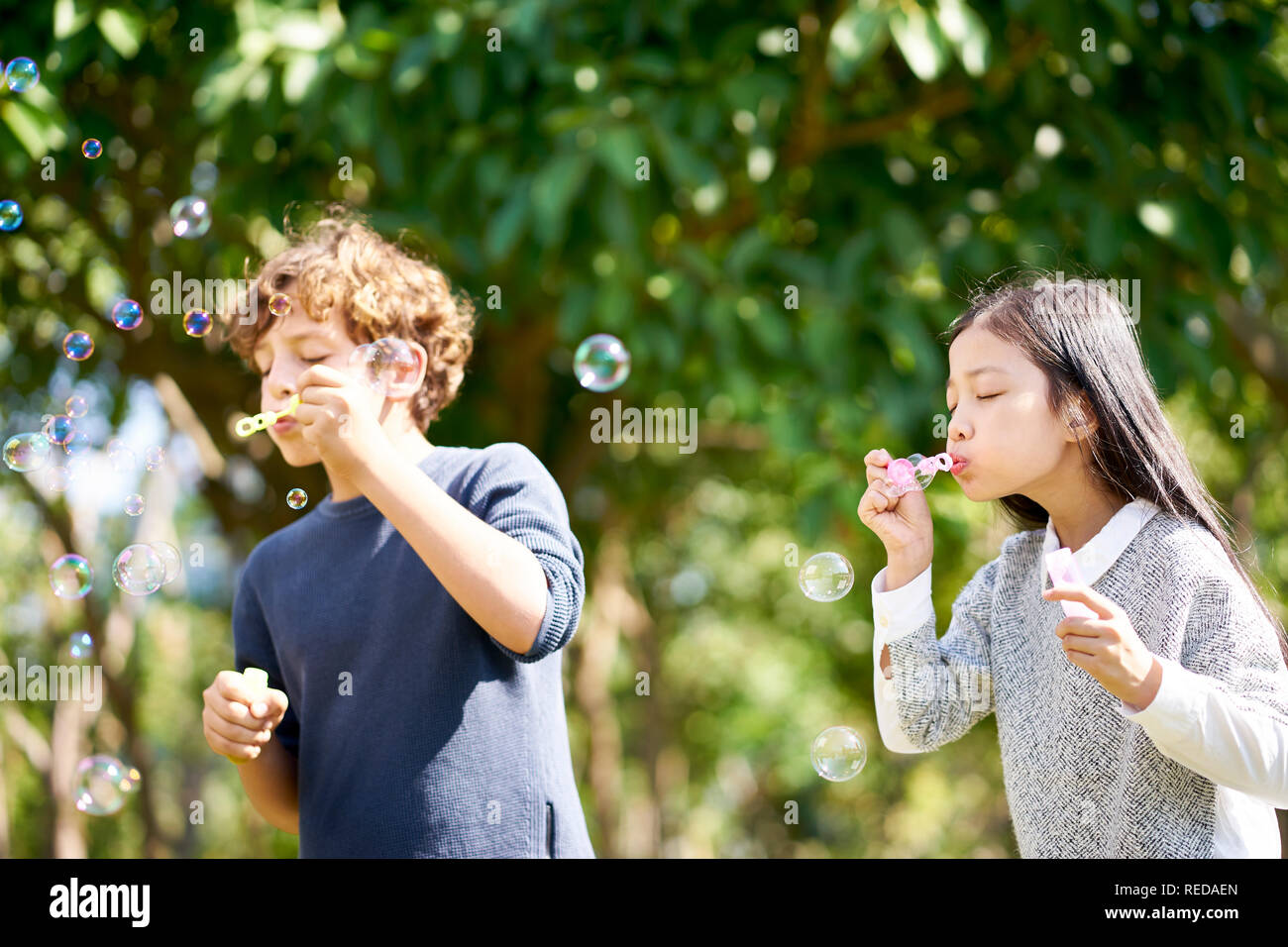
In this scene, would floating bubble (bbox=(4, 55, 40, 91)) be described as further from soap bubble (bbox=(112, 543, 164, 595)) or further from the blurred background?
soap bubble (bbox=(112, 543, 164, 595))

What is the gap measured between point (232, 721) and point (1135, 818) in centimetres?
116

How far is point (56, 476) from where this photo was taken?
246 cm

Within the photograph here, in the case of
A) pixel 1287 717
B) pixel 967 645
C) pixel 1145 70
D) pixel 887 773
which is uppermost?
pixel 1145 70

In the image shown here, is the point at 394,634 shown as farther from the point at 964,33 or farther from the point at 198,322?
the point at 964,33

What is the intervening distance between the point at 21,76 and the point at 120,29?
26 cm

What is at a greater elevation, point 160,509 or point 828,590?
point 160,509

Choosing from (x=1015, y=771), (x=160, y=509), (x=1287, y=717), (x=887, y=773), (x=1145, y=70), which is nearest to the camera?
(x=1287, y=717)

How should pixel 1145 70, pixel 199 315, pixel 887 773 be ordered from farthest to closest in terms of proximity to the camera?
pixel 887 773, pixel 1145 70, pixel 199 315

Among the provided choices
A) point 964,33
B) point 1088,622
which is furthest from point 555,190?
point 1088,622

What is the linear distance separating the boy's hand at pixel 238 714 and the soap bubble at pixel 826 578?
87 cm

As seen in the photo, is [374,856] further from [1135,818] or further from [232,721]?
[1135,818]

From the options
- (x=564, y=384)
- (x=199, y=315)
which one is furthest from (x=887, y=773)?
(x=199, y=315)

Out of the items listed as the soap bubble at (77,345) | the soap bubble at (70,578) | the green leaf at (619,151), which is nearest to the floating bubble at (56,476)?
the soap bubble at (70,578)

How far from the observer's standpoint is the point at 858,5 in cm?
271
